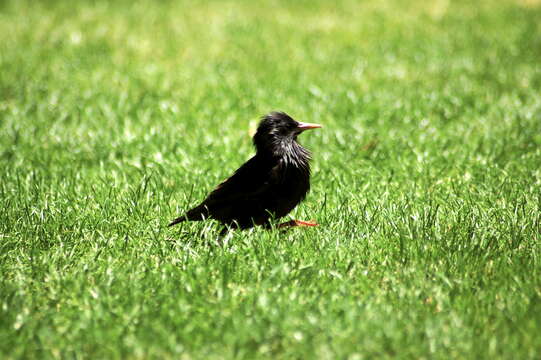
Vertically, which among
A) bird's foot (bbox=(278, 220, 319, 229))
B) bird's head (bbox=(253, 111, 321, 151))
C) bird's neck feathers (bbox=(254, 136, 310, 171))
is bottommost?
bird's foot (bbox=(278, 220, 319, 229))

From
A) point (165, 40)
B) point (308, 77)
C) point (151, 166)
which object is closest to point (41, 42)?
point (165, 40)

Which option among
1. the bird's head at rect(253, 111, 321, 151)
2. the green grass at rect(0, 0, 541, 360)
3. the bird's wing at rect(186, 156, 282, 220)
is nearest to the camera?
the green grass at rect(0, 0, 541, 360)

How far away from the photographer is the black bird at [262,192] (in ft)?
13.2

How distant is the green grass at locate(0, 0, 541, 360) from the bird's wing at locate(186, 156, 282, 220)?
191 millimetres

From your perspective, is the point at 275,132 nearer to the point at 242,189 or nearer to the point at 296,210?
the point at 242,189

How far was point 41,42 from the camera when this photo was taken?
938 cm

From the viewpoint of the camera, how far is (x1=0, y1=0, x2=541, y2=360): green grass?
9.96 feet

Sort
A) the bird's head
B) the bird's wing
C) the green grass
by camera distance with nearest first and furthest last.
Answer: the green grass → the bird's wing → the bird's head

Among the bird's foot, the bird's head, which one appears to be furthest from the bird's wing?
the bird's foot

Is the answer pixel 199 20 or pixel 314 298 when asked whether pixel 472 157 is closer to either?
pixel 314 298

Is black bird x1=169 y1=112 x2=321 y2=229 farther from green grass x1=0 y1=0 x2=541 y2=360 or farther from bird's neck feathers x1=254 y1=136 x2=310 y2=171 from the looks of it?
green grass x1=0 y1=0 x2=541 y2=360

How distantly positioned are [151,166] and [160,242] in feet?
5.43

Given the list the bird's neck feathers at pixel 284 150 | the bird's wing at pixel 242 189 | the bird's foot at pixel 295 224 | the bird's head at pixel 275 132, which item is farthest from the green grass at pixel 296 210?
the bird's head at pixel 275 132

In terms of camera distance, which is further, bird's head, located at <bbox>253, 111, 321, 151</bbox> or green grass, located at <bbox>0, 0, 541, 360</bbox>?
bird's head, located at <bbox>253, 111, 321, 151</bbox>
